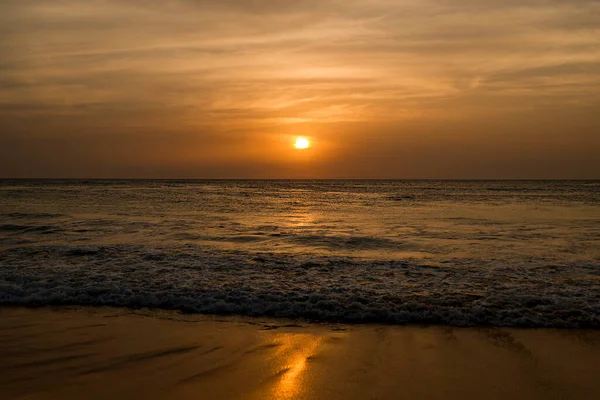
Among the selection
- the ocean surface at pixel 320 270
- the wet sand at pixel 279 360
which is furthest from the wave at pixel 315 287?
the wet sand at pixel 279 360

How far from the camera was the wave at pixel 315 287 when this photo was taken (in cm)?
834

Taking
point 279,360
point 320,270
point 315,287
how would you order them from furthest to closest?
1. point 320,270
2. point 315,287
3. point 279,360

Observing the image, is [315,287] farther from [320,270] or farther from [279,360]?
[279,360]

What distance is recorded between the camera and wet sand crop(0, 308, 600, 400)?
5074 millimetres

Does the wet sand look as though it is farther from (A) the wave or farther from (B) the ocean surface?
(B) the ocean surface

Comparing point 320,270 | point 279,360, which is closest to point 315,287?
point 320,270

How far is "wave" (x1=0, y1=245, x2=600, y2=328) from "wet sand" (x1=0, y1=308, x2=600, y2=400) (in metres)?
0.63

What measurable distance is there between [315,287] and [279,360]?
4.26 meters

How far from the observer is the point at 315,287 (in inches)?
400

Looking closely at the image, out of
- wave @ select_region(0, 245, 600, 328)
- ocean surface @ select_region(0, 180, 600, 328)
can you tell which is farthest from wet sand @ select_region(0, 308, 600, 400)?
ocean surface @ select_region(0, 180, 600, 328)

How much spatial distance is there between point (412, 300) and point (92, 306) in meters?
5.95

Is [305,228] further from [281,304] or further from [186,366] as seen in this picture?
[186,366]

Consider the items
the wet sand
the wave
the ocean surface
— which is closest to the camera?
the wet sand

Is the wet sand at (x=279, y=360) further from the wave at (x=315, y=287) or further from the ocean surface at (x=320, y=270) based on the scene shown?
the ocean surface at (x=320, y=270)
